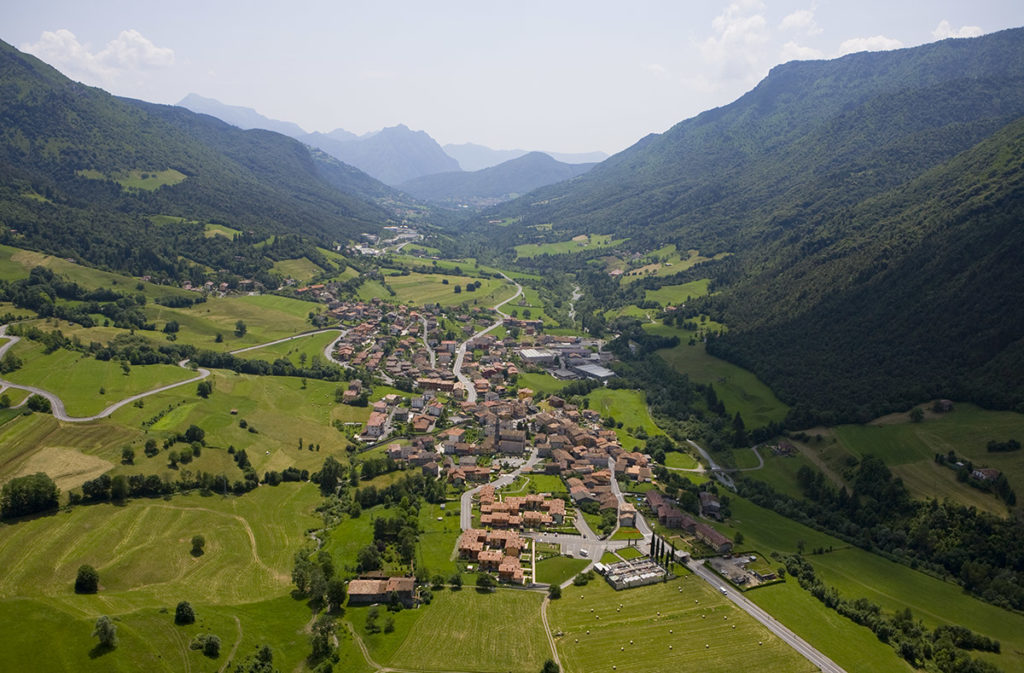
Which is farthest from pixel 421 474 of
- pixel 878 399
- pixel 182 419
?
pixel 878 399

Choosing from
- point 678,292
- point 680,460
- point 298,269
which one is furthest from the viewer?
point 298,269

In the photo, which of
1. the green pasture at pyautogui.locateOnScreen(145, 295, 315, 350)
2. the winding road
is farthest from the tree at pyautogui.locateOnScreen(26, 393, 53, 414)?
the green pasture at pyautogui.locateOnScreen(145, 295, 315, 350)

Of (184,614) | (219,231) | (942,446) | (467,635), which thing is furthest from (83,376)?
(942,446)

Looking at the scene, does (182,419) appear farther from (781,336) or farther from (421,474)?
(781,336)

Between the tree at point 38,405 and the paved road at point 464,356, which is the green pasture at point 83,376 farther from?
the paved road at point 464,356

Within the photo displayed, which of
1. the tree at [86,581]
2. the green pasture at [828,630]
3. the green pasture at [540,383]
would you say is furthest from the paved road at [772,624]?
the green pasture at [540,383]

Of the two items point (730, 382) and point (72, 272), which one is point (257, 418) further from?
point (730, 382)
